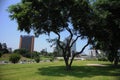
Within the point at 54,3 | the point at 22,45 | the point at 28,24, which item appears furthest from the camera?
the point at 22,45

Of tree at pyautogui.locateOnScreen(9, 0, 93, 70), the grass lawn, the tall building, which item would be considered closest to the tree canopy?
tree at pyautogui.locateOnScreen(9, 0, 93, 70)

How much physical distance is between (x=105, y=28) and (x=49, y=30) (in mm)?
7492

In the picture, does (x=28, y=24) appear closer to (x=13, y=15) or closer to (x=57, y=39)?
(x=13, y=15)

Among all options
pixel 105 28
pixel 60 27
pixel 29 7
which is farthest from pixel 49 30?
pixel 105 28

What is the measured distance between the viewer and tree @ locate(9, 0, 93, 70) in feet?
77.0

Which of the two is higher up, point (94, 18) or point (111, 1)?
point (111, 1)

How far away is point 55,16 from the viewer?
995 inches

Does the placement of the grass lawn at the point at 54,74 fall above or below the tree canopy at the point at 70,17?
below

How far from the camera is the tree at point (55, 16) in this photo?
23.5 m

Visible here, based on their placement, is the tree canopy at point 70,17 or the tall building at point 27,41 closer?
the tree canopy at point 70,17

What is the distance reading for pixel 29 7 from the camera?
2347cm

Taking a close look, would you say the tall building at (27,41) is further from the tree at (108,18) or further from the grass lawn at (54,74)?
the grass lawn at (54,74)

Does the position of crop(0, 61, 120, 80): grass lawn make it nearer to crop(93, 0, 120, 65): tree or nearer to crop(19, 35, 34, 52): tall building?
crop(93, 0, 120, 65): tree

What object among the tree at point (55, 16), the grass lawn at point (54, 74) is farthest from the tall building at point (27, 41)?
the grass lawn at point (54, 74)
